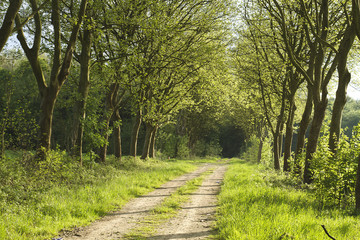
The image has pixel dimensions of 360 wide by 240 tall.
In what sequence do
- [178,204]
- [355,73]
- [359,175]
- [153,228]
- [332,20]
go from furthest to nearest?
[355,73]
[332,20]
[178,204]
[359,175]
[153,228]

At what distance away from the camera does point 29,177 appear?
360 inches

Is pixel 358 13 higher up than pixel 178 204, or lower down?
higher up

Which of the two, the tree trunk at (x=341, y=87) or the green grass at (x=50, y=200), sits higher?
the tree trunk at (x=341, y=87)

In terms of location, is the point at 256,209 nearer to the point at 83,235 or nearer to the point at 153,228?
the point at 153,228

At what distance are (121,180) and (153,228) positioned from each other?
19.6ft

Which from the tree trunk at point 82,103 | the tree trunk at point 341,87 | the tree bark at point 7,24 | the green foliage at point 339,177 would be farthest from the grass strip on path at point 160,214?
the tree bark at point 7,24

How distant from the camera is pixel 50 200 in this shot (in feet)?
25.2

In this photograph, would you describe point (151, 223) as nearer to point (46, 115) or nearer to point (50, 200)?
point (50, 200)

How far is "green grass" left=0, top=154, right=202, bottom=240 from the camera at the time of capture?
19.2 feet

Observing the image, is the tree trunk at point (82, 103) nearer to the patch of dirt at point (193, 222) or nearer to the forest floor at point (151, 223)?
the forest floor at point (151, 223)

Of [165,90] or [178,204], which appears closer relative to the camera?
[178,204]

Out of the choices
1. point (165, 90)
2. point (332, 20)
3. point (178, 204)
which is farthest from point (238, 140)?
point (178, 204)

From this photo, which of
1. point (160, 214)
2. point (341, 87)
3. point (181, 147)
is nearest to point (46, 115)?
point (160, 214)

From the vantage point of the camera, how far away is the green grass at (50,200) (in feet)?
19.2
